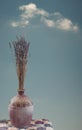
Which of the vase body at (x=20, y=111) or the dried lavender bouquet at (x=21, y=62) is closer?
the vase body at (x=20, y=111)

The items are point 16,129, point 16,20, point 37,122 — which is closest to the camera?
point 16,129

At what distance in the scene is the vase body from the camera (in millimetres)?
2578

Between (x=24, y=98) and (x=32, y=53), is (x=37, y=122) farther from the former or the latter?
(x=32, y=53)

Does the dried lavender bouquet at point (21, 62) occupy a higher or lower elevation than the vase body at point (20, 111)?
higher

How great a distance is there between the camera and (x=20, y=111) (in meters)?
2.57

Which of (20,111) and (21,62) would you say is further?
(21,62)

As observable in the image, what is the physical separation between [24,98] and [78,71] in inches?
42.7

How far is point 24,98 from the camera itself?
8.63ft

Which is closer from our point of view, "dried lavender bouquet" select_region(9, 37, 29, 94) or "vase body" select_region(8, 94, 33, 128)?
"vase body" select_region(8, 94, 33, 128)

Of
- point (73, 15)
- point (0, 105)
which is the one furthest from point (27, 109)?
point (73, 15)

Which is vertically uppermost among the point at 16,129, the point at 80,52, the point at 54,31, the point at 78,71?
the point at 54,31

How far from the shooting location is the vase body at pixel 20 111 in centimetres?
258

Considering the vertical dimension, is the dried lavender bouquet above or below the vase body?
above

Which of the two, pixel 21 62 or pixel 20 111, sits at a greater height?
pixel 21 62
